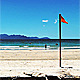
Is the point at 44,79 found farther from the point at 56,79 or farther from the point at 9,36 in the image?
the point at 9,36

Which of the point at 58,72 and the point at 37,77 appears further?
the point at 58,72

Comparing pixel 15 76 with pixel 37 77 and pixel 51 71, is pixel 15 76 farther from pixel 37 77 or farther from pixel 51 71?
pixel 51 71

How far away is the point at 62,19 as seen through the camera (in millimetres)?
4273

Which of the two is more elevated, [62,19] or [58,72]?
[62,19]

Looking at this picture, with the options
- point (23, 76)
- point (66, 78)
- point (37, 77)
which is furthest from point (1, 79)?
point (66, 78)

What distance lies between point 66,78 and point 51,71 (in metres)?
0.34

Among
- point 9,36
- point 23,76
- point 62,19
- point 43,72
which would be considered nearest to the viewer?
point 23,76

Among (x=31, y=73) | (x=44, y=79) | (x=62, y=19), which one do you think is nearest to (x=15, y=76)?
(x=31, y=73)

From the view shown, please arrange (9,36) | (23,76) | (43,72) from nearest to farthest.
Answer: (23,76) < (43,72) < (9,36)

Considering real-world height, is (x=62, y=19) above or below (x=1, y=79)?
above

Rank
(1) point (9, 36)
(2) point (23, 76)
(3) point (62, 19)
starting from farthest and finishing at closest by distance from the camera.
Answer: (1) point (9, 36), (3) point (62, 19), (2) point (23, 76)

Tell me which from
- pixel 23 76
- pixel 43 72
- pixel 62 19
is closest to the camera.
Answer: pixel 23 76

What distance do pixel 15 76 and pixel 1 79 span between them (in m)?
0.23

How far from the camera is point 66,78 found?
2.30m
